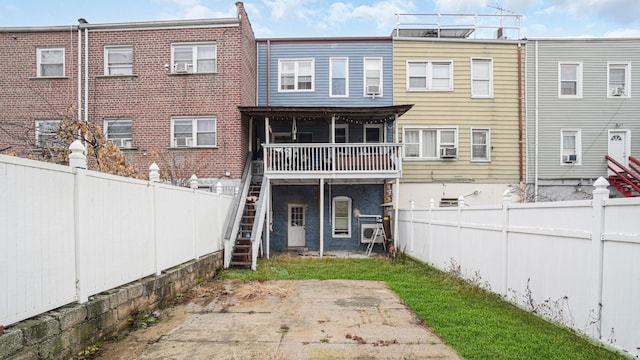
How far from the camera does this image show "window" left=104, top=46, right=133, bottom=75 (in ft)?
45.1

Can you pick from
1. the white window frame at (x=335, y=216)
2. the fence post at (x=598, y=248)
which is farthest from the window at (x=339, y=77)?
the fence post at (x=598, y=248)

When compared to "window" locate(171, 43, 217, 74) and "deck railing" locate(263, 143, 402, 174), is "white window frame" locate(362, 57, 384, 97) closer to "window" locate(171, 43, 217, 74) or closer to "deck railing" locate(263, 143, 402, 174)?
"deck railing" locate(263, 143, 402, 174)

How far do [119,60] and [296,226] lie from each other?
29.3 ft

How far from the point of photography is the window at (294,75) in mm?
15383

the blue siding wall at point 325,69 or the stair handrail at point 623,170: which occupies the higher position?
the blue siding wall at point 325,69

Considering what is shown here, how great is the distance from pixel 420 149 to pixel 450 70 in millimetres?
3456

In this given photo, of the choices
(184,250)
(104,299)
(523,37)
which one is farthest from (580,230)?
(523,37)

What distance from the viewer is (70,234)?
389 centimetres

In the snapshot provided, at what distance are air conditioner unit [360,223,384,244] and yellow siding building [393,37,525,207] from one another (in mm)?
2260

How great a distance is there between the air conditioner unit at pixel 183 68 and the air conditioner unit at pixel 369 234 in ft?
28.1

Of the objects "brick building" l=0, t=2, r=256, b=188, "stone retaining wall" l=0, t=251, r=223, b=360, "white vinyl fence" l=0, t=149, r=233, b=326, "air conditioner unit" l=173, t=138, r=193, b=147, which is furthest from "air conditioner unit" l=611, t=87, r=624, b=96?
"stone retaining wall" l=0, t=251, r=223, b=360

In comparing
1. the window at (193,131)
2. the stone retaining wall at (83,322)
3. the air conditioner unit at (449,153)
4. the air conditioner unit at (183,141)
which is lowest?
the stone retaining wall at (83,322)

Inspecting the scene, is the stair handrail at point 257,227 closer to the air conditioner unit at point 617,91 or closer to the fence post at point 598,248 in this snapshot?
the fence post at point 598,248

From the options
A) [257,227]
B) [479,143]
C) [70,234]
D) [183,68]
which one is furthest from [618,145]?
[70,234]
